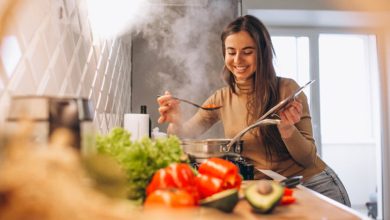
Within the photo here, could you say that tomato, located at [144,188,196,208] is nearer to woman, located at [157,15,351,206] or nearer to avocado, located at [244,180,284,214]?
avocado, located at [244,180,284,214]

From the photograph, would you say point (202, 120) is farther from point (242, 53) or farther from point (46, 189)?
point (46, 189)

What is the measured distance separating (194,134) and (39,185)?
123 cm

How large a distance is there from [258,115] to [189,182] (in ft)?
2.59

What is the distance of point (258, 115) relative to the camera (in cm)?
133

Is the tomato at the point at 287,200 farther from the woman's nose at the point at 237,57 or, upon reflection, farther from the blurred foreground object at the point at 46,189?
the woman's nose at the point at 237,57

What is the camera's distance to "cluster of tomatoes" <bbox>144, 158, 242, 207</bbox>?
476mm

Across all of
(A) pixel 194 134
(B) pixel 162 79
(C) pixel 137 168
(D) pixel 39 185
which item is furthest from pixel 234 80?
(D) pixel 39 185

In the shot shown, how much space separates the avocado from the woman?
0.54 m

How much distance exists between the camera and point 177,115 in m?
1.31

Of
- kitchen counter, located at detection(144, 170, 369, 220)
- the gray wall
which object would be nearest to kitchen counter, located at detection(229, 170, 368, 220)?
kitchen counter, located at detection(144, 170, 369, 220)

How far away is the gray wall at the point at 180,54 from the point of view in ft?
6.22

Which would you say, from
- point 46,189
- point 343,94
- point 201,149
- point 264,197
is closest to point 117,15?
point 201,149

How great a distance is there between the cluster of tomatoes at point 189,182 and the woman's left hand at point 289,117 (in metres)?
0.44

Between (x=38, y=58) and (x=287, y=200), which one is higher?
(x=38, y=58)
